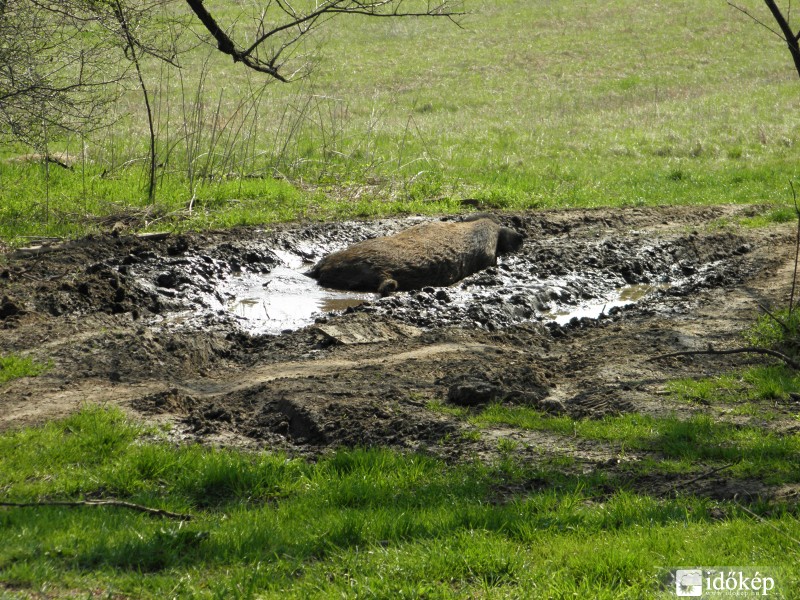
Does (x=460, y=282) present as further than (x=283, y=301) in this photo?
Yes

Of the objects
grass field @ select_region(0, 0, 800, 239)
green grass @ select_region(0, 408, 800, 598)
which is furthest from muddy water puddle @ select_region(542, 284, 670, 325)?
green grass @ select_region(0, 408, 800, 598)

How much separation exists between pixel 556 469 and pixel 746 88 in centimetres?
2430

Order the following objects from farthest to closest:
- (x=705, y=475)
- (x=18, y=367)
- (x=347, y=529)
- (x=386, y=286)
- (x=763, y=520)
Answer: (x=386, y=286)
(x=18, y=367)
(x=705, y=475)
(x=347, y=529)
(x=763, y=520)

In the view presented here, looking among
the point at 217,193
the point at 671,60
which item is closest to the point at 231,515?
the point at 217,193

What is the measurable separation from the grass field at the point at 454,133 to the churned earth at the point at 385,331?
1.59m

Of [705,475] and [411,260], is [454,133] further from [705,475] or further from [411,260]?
[705,475]

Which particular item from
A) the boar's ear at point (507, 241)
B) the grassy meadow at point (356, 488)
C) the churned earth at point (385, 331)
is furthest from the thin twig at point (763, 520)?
the boar's ear at point (507, 241)

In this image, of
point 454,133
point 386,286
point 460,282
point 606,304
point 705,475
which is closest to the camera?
point 705,475

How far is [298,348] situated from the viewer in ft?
27.3

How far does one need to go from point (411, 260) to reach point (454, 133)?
10393 millimetres

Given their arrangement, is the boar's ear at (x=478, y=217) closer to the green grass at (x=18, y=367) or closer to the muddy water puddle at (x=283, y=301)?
the muddy water puddle at (x=283, y=301)

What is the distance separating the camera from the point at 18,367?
23.7 feet

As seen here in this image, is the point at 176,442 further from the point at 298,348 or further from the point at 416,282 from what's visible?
the point at 416,282

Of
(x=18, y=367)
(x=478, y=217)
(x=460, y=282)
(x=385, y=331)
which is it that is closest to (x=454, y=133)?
(x=478, y=217)
